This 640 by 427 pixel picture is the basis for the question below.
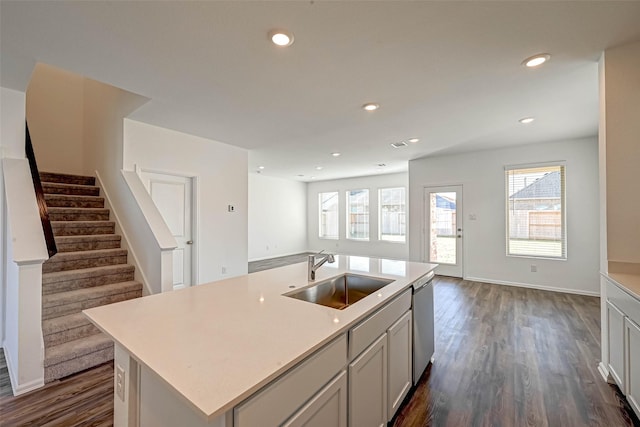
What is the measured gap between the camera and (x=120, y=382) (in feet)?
4.05

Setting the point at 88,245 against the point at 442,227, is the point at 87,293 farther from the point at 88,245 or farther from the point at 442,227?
the point at 442,227

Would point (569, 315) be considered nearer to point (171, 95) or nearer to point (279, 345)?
point (279, 345)

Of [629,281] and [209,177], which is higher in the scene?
[209,177]

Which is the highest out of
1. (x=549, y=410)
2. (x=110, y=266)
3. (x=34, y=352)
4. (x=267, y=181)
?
(x=267, y=181)

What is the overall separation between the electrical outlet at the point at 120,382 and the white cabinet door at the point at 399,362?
4.47ft

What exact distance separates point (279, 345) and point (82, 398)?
2.08 meters

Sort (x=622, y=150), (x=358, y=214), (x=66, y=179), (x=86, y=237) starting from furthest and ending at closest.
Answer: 1. (x=358, y=214)
2. (x=66, y=179)
3. (x=86, y=237)
4. (x=622, y=150)

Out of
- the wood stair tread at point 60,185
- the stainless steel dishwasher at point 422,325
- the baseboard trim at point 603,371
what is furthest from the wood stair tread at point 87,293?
the baseboard trim at point 603,371

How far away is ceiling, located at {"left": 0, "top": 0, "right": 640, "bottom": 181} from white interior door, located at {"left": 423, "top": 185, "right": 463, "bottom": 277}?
2.35 metres

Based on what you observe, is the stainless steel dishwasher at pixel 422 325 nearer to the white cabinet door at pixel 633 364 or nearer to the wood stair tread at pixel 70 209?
the white cabinet door at pixel 633 364

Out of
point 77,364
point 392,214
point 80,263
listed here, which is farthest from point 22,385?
point 392,214

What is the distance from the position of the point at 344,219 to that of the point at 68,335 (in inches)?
288

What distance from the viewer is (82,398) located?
2041mm

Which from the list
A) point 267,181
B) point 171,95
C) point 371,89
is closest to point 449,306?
point 371,89
